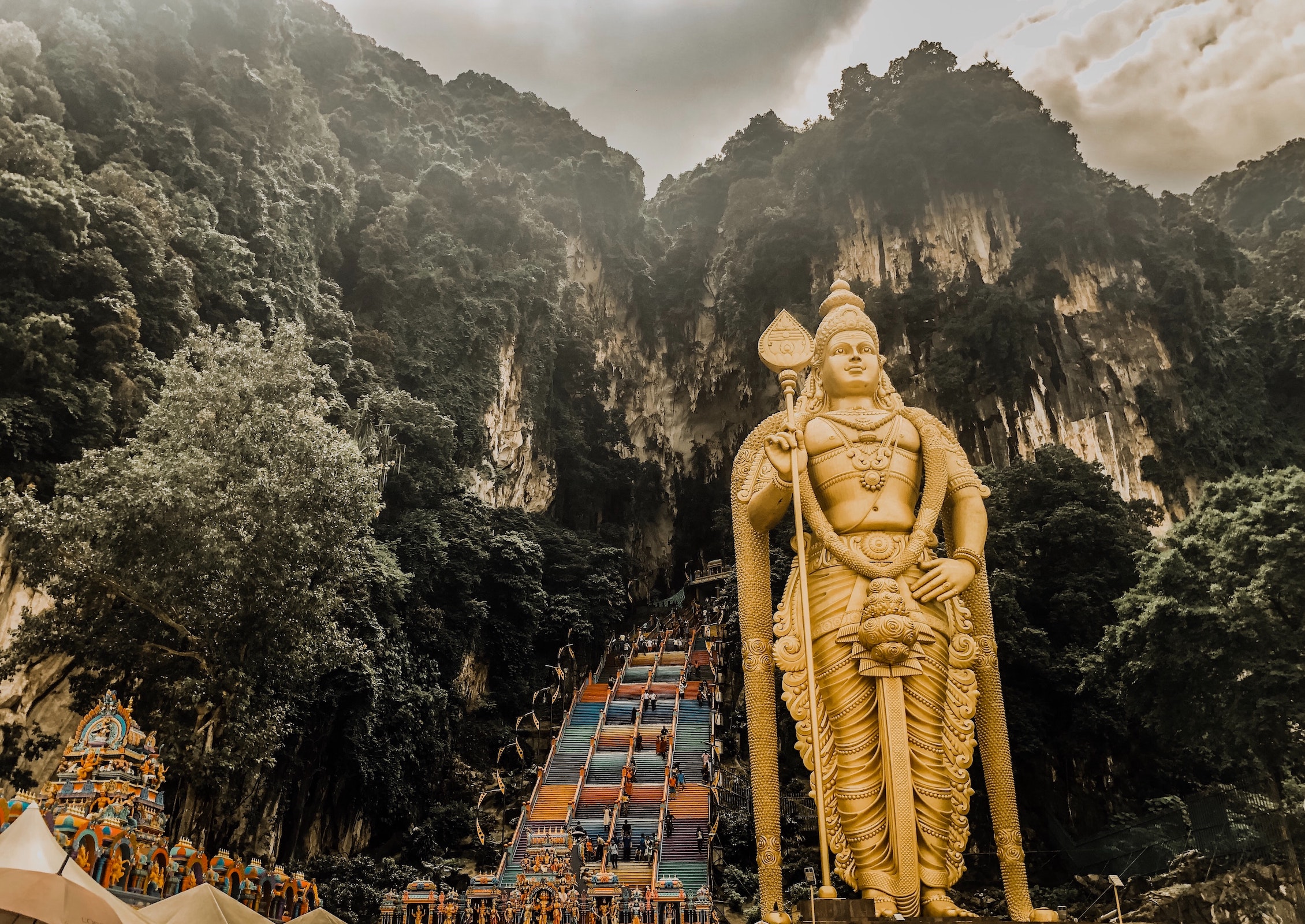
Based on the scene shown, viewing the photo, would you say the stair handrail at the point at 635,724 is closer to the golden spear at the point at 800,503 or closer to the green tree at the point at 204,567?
the green tree at the point at 204,567

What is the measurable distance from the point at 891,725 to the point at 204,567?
7.50 metres

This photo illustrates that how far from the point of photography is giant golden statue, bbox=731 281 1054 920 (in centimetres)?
385

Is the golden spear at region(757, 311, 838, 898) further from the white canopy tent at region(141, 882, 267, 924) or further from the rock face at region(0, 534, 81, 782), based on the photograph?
the rock face at region(0, 534, 81, 782)

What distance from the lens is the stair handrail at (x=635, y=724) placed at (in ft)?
38.4

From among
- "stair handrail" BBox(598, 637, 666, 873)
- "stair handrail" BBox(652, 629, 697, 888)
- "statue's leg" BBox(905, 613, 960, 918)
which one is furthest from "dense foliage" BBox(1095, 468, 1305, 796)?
"statue's leg" BBox(905, 613, 960, 918)

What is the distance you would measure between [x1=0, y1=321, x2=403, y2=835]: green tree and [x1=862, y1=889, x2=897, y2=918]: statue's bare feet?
7.09 metres

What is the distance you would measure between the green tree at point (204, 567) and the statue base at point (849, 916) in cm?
710

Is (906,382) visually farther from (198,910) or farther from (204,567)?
(198,910)

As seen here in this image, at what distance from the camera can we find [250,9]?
20672mm

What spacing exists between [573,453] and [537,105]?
14.0 m

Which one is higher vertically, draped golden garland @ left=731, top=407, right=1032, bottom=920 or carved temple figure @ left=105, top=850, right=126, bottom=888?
draped golden garland @ left=731, top=407, right=1032, bottom=920

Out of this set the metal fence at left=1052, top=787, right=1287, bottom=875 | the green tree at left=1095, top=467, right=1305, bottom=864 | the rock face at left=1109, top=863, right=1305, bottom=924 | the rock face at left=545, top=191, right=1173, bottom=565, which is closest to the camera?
the rock face at left=1109, top=863, right=1305, bottom=924

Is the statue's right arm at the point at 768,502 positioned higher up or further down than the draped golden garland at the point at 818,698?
higher up

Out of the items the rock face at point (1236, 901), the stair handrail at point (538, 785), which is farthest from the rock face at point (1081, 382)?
the rock face at point (1236, 901)
